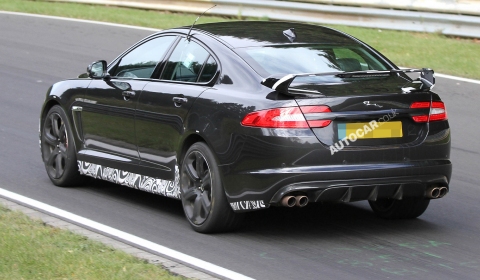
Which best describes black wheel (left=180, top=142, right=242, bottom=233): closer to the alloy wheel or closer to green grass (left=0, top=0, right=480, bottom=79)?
the alloy wheel

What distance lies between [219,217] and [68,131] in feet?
8.66

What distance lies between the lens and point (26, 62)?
17.2m

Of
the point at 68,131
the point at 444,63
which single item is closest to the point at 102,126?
the point at 68,131

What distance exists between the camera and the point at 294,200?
6.66 meters

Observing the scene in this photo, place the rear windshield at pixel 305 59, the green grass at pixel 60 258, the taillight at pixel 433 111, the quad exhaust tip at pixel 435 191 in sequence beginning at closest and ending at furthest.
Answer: the green grass at pixel 60 258
the taillight at pixel 433 111
the quad exhaust tip at pixel 435 191
the rear windshield at pixel 305 59

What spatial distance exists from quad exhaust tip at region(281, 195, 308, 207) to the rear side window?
4.32 ft

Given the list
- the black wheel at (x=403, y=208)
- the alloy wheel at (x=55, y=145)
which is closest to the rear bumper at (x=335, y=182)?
the black wheel at (x=403, y=208)

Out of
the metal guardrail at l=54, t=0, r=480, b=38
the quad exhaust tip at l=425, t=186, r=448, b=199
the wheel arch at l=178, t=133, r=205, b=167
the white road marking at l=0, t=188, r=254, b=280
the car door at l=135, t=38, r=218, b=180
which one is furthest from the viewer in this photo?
the metal guardrail at l=54, t=0, r=480, b=38

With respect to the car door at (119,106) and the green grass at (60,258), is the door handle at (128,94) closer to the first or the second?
the car door at (119,106)

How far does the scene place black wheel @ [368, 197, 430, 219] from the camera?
7680 mm

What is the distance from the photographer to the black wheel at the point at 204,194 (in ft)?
23.1

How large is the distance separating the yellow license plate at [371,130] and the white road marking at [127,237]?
51.6 inches

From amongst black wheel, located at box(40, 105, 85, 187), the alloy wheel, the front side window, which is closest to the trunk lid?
the front side window

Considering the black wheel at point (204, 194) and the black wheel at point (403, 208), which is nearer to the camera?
the black wheel at point (204, 194)
